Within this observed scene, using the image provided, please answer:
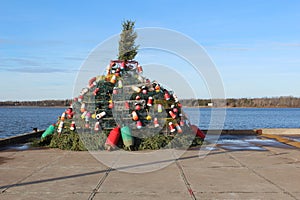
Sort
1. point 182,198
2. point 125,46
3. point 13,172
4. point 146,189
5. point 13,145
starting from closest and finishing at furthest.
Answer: point 182,198 → point 146,189 → point 13,172 → point 13,145 → point 125,46

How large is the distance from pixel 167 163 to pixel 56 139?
496cm

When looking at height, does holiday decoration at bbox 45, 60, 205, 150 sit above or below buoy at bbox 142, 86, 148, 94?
below

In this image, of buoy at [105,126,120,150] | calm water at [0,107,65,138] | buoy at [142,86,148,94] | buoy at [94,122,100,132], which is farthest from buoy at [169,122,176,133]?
calm water at [0,107,65,138]

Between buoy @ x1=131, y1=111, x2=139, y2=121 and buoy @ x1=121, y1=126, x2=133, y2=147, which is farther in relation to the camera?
buoy @ x1=131, y1=111, x2=139, y2=121

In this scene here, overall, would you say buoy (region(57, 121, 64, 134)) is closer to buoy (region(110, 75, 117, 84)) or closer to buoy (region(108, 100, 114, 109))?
buoy (region(108, 100, 114, 109))

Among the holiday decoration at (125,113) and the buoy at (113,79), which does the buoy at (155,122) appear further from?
the buoy at (113,79)

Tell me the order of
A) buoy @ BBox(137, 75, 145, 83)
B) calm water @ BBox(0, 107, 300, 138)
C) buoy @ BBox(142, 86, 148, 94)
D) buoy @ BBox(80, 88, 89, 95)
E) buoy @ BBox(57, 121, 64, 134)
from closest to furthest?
buoy @ BBox(142, 86, 148, 94) → buoy @ BBox(57, 121, 64, 134) → buoy @ BBox(80, 88, 89, 95) → buoy @ BBox(137, 75, 145, 83) → calm water @ BBox(0, 107, 300, 138)

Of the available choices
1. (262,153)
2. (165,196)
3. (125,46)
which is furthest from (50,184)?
(125,46)

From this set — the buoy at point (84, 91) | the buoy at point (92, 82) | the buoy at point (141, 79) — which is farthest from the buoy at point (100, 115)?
the buoy at point (141, 79)

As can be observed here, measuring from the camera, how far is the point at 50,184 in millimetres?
6988

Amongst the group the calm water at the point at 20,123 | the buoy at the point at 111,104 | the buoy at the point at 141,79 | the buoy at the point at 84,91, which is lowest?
the calm water at the point at 20,123

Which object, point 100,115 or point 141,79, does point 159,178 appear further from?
point 141,79

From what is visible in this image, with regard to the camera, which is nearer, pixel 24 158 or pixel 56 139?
pixel 24 158

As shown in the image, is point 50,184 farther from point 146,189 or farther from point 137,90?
point 137,90
